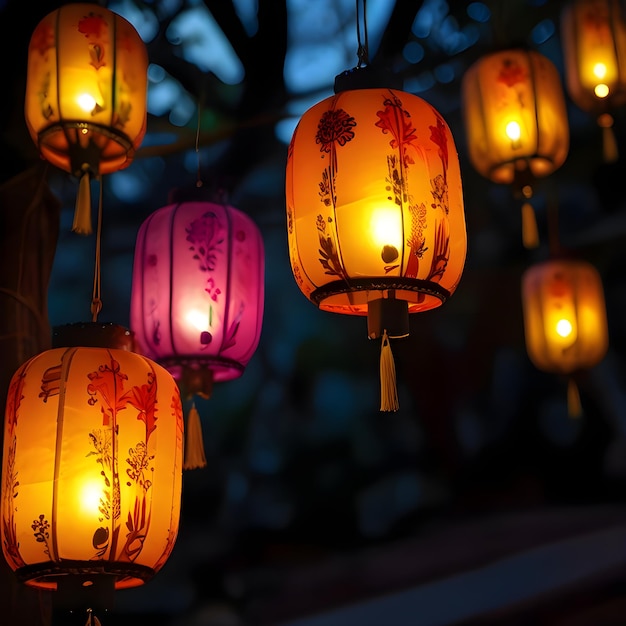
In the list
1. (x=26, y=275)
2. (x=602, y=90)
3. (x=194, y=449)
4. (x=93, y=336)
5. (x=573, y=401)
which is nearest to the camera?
(x=93, y=336)

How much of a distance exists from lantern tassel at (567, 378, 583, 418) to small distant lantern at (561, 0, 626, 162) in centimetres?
100

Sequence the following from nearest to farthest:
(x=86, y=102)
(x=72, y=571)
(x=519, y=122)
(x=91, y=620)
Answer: (x=72, y=571) < (x=91, y=620) < (x=86, y=102) < (x=519, y=122)

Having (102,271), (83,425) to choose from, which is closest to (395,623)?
(102,271)

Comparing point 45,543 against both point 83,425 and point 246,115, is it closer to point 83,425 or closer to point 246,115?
point 83,425

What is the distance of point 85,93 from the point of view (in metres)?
2.33

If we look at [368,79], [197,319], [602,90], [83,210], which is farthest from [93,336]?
[602,90]

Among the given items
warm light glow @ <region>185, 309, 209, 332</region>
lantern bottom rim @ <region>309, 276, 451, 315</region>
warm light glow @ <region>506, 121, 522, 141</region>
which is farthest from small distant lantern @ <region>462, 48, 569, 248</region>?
lantern bottom rim @ <region>309, 276, 451, 315</region>

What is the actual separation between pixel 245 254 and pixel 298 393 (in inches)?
90.1

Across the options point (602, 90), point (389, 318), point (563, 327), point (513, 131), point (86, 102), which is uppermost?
point (602, 90)

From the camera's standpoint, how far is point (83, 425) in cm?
197

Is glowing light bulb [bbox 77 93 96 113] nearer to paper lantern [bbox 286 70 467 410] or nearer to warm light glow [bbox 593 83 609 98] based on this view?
paper lantern [bbox 286 70 467 410]

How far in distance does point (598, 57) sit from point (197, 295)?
6.83 feet

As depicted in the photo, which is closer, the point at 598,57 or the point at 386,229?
the point at 386,229

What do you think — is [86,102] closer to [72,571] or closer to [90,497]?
[90,497]
